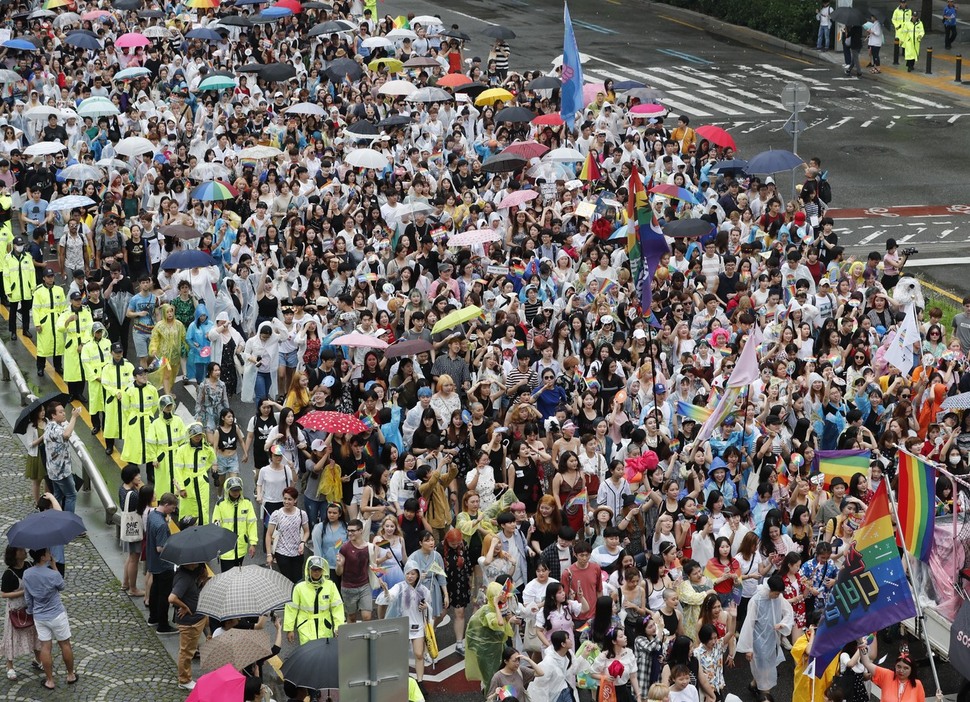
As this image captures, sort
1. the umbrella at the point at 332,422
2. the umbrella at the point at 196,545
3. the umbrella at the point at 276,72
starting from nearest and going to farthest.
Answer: the umbrella at the point at 196,545 < the umbrella at the point at 332,422 < the umbrella at the point at 276,72

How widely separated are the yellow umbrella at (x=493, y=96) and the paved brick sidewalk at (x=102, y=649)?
50.7 feet

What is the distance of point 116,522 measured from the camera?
741 inches

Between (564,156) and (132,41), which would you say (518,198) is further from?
(132,41)

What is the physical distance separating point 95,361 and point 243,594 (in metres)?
6.39

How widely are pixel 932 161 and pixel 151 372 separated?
2121 centimetres

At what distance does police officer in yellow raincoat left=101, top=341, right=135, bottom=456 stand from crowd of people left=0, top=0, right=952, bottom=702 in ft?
0.18

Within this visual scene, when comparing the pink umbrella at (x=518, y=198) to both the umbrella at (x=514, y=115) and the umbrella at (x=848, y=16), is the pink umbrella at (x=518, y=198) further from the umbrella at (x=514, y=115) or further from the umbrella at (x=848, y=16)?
the umbrella at (x=848, y=16)

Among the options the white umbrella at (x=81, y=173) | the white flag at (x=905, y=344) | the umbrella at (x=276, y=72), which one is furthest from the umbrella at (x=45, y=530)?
the umbrella at (x=276, y=72)

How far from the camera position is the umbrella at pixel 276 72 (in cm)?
3322

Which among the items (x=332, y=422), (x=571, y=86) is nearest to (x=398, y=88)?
(x=571, y=86)

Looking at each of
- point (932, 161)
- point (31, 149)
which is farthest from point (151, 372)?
point (932, 161)

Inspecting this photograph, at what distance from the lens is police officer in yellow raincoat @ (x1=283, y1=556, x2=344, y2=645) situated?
610 inches

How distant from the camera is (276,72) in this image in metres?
33.2

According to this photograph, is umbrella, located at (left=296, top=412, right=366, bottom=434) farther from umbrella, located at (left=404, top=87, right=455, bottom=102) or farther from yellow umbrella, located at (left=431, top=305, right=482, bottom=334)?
umbrella, located at (left=404, top=87, right=455, bottom=102)
